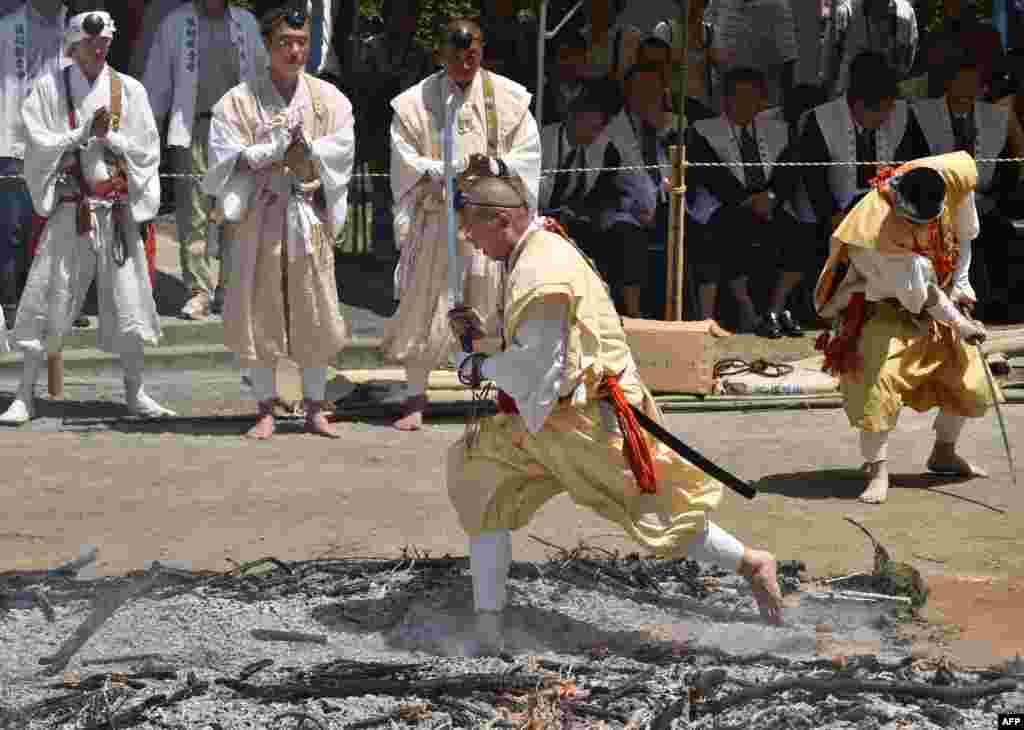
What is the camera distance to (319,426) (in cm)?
921

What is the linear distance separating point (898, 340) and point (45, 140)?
13.9ft

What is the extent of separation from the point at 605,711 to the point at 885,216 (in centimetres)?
324

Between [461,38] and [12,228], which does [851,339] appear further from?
[12,228]

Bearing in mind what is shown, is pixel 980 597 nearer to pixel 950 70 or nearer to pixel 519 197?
pixel 519 197

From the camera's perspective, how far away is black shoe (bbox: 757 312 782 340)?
11.5 meters

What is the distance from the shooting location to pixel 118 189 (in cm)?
942

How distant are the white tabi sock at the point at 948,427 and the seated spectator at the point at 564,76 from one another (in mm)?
3982

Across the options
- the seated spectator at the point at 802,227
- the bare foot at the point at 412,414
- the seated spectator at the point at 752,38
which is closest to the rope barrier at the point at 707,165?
the seated spectator at the point at 802,227

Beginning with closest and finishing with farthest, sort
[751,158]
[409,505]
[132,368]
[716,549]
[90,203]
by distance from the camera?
1. [716,549]
2. [409,505]
3. [90,203]
4. [132,368]
5. [751,158]

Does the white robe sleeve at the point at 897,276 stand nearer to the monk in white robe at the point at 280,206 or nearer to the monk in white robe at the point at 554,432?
the monk in white robe at the point at 554,432

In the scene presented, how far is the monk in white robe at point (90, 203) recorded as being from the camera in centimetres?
931

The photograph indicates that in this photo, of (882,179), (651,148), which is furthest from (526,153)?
(651,148)

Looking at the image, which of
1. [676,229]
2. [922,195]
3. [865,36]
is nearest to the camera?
[922,195]

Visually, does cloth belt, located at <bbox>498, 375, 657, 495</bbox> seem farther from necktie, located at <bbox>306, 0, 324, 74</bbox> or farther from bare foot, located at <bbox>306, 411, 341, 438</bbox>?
necktie, located at <bbox>306, 0, 324, 74</bbox>
